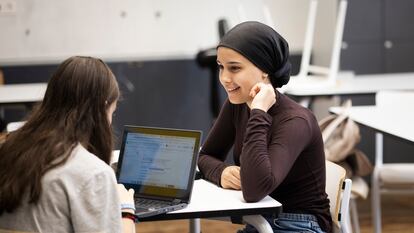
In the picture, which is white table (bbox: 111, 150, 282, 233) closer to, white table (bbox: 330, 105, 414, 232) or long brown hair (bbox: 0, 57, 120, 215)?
long brown hair (bbox: 0, 57, 120, 215)

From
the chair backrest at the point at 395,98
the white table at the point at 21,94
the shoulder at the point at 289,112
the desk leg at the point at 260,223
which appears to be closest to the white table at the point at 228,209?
the desk leg at the point at 260,223

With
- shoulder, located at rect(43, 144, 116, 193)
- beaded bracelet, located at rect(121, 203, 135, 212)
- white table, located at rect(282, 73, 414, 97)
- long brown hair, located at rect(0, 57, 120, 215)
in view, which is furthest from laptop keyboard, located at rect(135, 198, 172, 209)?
white table, located at rect(282, 73, 414, 97)

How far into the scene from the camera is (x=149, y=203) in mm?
2021

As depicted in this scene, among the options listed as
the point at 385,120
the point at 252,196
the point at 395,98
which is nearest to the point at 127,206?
the point at 252,196

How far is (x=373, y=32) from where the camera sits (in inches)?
203

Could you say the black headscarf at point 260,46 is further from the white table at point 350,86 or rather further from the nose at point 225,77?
the white table at point 350,86

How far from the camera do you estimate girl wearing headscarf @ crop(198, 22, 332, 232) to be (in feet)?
6.61

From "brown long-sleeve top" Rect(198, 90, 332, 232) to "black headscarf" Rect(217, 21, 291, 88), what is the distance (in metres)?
0.10

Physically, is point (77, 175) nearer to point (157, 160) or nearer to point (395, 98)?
point (157, 160)

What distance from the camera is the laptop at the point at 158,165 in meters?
2.02

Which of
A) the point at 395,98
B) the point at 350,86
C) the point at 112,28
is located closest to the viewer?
the point at 395,98

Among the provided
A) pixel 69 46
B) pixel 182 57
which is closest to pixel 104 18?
pixel 69 46

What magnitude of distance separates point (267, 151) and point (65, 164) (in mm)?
679

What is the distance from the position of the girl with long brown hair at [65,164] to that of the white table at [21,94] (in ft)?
7.36
